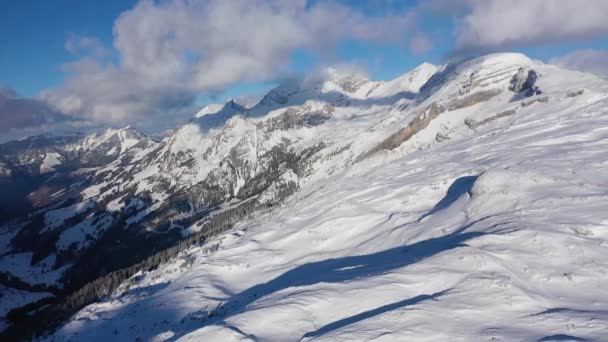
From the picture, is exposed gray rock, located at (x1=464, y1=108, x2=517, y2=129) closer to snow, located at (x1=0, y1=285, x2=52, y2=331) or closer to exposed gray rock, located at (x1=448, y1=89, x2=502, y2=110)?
exposed gray rock, located at (x1=448, y1=89, x2=502, y2=110)

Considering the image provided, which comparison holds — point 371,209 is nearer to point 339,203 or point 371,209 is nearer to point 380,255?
point 339,203

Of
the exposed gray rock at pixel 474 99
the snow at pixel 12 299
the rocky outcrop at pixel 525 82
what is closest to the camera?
the snow at pixel 12 299

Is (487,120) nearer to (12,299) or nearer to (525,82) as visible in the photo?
(525,82)

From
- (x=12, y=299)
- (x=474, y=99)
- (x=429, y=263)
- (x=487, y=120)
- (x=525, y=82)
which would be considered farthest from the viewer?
(x=474, y=99)

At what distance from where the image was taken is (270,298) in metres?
33.0

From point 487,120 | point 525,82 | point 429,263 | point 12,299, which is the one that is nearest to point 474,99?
point 525,82

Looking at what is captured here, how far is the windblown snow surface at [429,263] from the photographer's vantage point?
21.9 meters

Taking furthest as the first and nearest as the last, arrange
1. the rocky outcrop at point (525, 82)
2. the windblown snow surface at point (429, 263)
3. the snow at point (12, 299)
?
the rocky outcrop at point (525, 82)
the snow at point (12, 299)
the windblown snow surface at point (429, 263)

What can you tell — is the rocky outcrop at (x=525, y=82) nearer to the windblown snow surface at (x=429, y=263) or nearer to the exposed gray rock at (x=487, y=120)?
the exposed gray rock at (x=487, y=120)

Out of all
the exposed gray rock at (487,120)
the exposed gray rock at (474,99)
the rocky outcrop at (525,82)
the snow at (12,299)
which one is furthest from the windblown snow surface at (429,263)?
the snow at (12,299)

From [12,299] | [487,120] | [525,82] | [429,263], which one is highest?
[525,82]

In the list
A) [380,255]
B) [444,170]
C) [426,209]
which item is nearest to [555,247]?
[380,255]

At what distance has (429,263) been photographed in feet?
97.8

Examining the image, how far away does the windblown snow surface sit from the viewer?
2194 centimetres
